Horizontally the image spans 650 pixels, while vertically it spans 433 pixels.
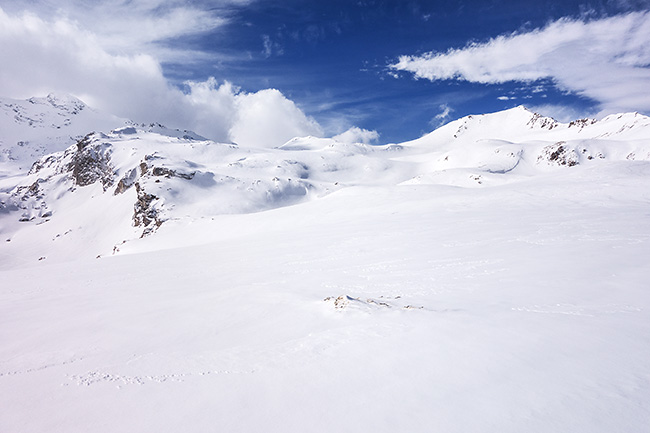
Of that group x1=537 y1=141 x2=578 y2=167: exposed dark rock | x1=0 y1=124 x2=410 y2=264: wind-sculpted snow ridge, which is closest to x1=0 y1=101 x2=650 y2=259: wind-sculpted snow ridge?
x1=537 y1=141 x2=578 y2=167: exposed dark rock

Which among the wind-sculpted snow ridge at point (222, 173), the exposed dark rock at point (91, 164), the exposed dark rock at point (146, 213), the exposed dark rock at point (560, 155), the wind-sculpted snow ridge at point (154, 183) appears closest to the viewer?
the exposed dark rock at point (146, 213)

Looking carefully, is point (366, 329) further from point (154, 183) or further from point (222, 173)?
point (222, 173)

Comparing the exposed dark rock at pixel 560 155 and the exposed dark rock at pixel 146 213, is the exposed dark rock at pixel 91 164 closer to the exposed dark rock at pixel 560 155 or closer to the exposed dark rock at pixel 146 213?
the exposed dark rock at pixel 146 213

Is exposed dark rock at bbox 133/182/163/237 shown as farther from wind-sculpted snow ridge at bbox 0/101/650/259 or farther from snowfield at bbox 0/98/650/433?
snowfield at bbox 0/98/650/433

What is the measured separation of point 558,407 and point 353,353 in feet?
9.38

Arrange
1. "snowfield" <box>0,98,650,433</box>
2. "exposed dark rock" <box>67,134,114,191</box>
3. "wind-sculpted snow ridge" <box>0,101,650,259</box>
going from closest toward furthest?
"snowfield" <box>0,98,650,433</box>
"wind-sculpted snow ridge" <box>0,101,650,259</box>
"exposed dark rock" <box>67,134,114,191</box>

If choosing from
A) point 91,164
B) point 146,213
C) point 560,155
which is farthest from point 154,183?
point 560,155

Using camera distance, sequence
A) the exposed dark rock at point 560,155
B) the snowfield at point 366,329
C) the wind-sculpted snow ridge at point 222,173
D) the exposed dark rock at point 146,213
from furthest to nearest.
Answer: the exposed dark rock at point 560,155
the wind-sculpted snow ridge at point 222,173
the exposed dark rock at point 146,213
the snowfield at point 366,329

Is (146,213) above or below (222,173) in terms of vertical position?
below

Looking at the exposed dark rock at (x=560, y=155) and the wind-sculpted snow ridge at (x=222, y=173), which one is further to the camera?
the exposed dark rock at (x=560, y=155)

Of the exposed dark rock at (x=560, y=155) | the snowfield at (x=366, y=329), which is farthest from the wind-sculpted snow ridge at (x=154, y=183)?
the snowfield at (x=366, y=329)

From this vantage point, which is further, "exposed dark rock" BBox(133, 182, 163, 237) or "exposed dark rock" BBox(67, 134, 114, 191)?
"exposed dark rock" BBox(67, 134, 114, 191)

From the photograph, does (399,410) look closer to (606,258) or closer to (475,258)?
(475,258)

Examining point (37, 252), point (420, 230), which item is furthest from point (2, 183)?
point (420, 230)
